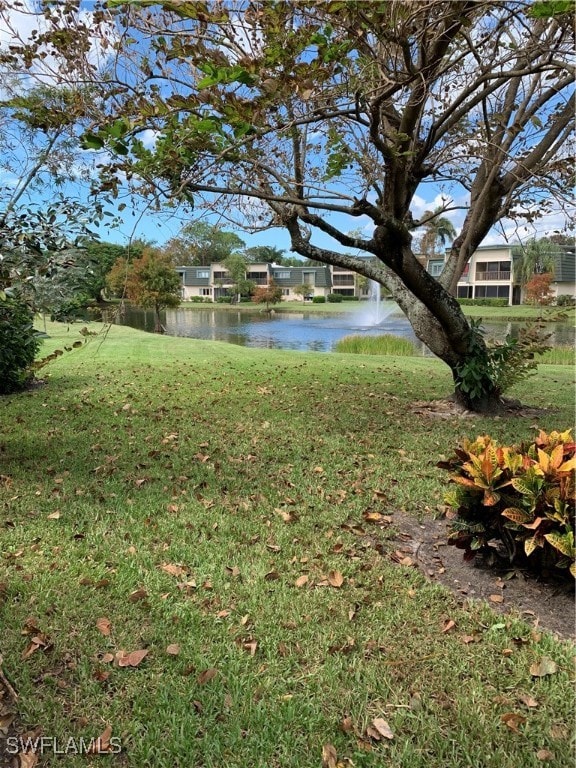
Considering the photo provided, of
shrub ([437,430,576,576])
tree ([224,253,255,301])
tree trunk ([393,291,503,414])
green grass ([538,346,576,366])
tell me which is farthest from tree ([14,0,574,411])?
tree ([224,253,255,301])

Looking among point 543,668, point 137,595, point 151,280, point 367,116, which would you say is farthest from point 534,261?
point 151,280

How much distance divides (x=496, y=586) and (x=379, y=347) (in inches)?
552

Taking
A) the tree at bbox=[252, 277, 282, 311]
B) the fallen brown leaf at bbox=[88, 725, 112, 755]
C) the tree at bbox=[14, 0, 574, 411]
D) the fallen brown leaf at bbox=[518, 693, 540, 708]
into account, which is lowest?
the fallen brown leaf at bbox=[518, 693, 540, 708]

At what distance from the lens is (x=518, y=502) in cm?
282

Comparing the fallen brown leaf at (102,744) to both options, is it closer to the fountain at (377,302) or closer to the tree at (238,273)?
the fountain at (377,302)

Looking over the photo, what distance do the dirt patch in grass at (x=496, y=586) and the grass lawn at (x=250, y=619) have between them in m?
0.13

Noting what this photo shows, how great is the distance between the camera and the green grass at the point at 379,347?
16.3 m

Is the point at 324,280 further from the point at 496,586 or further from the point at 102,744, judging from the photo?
the point at 102,744

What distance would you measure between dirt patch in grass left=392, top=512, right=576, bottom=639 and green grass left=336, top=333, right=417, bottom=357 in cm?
1293

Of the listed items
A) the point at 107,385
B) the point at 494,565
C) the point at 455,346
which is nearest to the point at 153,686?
the point at 494,565

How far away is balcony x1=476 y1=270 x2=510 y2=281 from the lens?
1891 inches

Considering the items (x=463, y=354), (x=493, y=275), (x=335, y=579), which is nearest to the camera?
(x=335, y=579)

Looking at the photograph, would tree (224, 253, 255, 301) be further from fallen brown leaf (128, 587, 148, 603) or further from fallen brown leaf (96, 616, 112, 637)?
fallen brown leaf (96, 616, 112, 637)

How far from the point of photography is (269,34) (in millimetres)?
3049
